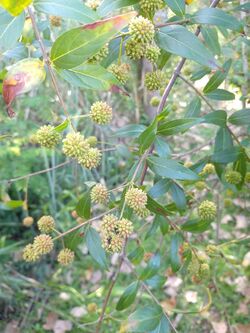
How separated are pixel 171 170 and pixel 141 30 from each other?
286 millimetres

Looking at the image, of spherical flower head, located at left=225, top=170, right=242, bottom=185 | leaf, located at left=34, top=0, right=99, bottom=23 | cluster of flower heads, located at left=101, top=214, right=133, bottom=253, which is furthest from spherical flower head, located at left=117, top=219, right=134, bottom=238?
spherical flower head, located at left=225, top=170, right=242, bottom=185

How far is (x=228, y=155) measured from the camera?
105 centimetres

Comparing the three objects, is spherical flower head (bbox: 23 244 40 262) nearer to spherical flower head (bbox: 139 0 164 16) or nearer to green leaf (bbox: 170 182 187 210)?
green leaf (bbox: 170 182 187 210)

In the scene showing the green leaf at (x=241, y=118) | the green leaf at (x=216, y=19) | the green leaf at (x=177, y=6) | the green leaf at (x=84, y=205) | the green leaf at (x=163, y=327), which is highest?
the green leaf at (x=177, y=6)

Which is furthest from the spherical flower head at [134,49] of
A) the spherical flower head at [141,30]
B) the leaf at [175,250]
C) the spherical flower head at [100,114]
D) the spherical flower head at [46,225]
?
the leaf at [175,250]

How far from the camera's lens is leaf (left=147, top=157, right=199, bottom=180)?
836 millimetres

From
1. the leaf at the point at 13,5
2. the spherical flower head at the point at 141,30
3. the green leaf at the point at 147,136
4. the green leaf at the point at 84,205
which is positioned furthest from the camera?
the green leaf at the point at 84,205

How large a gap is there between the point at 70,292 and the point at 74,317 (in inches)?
6.3

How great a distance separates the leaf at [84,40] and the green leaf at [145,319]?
2.13 ft

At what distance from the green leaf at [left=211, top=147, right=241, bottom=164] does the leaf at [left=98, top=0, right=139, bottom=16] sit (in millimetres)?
467

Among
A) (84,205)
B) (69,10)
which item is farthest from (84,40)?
(84,205)

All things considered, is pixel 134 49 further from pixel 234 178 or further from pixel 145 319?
pixel 145 319

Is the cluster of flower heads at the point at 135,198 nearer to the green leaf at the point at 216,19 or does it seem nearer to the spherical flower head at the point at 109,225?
the spherical flower head at the point at 109,225

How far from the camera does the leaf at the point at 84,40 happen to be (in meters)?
0.59
